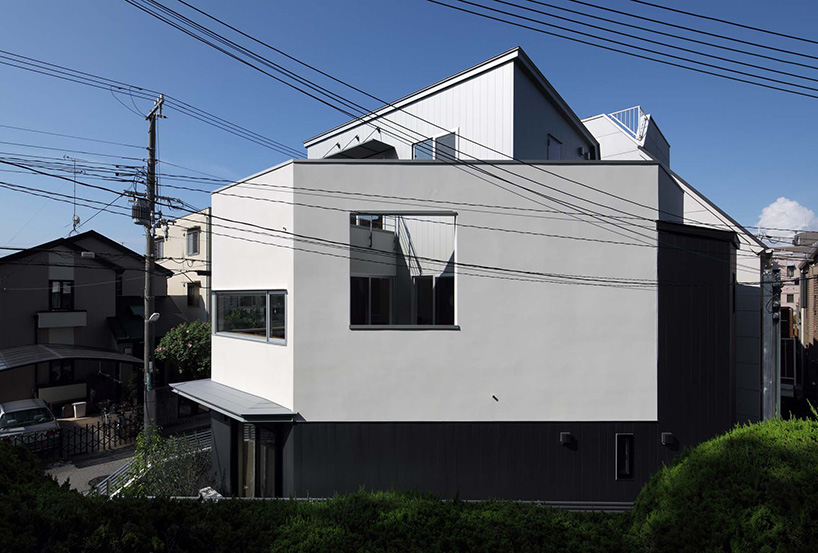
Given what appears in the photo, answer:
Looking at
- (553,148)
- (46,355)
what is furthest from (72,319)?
(553,148)

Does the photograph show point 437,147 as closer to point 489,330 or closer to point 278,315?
point 489,330

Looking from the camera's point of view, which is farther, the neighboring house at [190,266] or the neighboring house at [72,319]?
the neighboring house at [190,266]

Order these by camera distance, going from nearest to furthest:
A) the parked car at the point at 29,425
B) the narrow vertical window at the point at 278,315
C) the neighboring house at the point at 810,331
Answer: the narrow vertical window at the point at 278,315
the parked car at the point at 29,425
the neighboring house at the point at 810,331

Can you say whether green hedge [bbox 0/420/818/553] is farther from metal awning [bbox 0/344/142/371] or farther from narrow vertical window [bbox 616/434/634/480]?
metal awning [bbox 0/344/142/371]

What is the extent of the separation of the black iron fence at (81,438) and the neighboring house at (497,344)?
8.17 m

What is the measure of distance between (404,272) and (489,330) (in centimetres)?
420

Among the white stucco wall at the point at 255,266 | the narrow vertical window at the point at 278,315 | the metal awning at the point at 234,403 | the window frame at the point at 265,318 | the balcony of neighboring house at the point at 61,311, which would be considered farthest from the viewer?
the balcony of neighboring house at the point at 61,311

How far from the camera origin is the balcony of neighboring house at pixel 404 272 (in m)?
10.9

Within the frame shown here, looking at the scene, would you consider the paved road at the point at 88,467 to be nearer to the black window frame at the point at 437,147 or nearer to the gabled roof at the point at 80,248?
the gabled roof at the point at 80,248

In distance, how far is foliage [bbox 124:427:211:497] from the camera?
28.9 ft

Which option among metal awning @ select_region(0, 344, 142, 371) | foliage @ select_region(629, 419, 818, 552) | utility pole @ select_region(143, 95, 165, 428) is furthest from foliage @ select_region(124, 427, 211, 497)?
metal awning @ select_region(0, 344, 142, 371)

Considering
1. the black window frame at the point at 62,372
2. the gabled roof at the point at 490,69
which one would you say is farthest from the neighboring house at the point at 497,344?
the black window frame at the point at 62,372

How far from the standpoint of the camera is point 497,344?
28.6 ft

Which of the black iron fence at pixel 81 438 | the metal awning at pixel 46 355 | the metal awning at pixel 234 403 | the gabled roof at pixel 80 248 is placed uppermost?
the gabled roof at pixel 80 248
